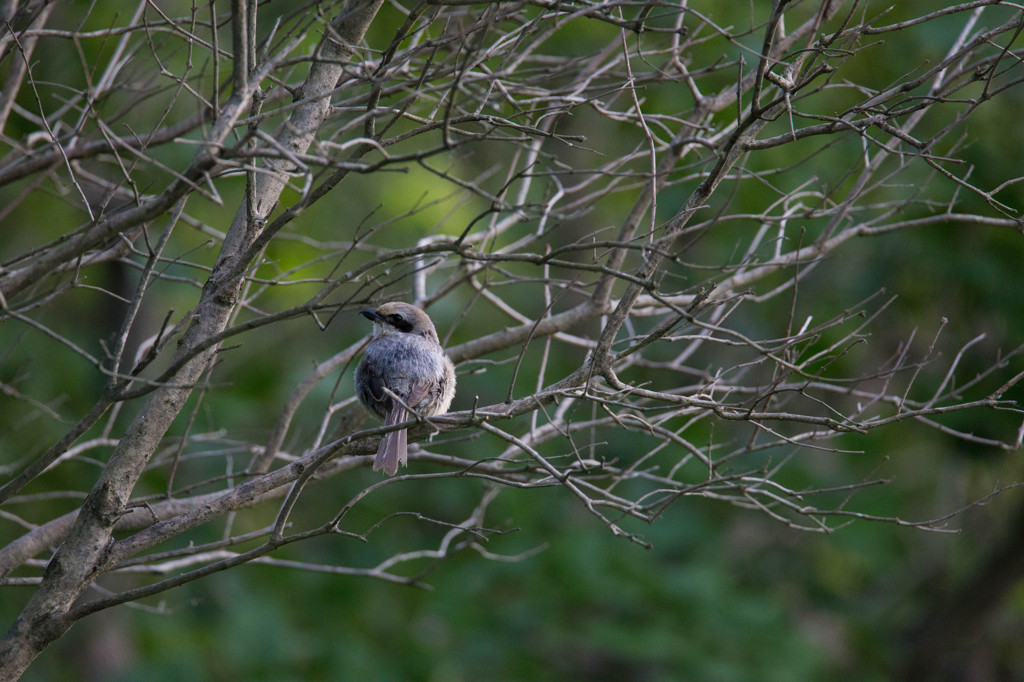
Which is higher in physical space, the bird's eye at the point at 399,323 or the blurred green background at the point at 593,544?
the bird's eye at the point at 399,323

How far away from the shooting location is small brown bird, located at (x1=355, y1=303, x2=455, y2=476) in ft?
15.6

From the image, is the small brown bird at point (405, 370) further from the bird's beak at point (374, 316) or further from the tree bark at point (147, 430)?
the tree bark at point (147, 430)

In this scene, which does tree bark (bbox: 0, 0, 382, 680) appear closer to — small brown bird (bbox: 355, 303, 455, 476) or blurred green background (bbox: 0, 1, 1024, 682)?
small brown bird (bbox: 355, 303, 455, 476)

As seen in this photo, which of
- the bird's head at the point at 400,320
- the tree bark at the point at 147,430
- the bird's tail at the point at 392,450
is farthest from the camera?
the bird's head at the point at 400,320

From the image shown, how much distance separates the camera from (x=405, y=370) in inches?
191

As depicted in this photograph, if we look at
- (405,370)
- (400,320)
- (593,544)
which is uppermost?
(400,320)

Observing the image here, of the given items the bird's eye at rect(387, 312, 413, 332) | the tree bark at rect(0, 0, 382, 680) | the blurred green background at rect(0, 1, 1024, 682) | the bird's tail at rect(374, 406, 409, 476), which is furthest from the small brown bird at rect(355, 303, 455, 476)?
the tree bark at rect(0, 0, 382, 680)

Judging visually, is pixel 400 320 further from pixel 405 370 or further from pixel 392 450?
pixel 392 450

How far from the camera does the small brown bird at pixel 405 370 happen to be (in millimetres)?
4742

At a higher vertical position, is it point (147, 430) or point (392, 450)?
point (147, 430)

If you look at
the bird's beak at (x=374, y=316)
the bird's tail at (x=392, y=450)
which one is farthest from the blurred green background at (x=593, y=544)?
the bird's tail at (x=392, y=450)

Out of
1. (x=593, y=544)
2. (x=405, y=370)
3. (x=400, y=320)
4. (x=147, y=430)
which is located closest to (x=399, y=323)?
(x=400, y=320)

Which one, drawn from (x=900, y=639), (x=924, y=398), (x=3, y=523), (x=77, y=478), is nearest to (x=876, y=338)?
(x=924, y=398)

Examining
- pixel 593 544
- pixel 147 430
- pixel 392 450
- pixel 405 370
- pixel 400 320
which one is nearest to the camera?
pixel 147 430
